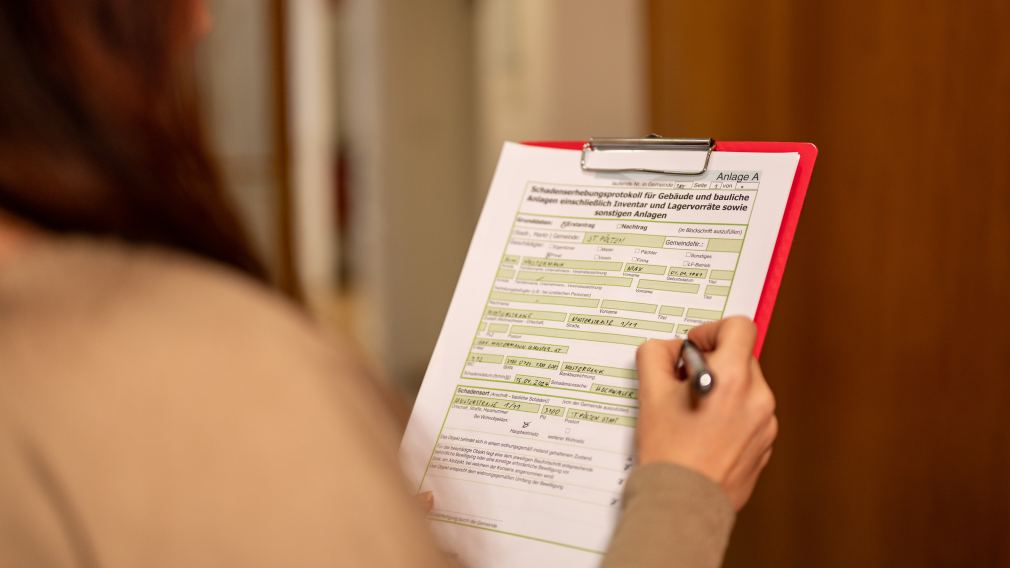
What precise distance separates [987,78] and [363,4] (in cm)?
392

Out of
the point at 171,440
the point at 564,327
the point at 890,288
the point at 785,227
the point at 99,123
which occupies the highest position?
the point at 890,288

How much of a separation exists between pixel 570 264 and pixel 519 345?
8cm

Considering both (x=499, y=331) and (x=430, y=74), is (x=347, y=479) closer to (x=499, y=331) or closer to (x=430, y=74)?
(x=499, y=331)

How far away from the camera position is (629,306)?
0.76 metres

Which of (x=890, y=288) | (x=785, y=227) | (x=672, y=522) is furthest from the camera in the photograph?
(x=890, y=288)

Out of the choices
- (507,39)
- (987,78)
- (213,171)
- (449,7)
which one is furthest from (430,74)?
(213,171)

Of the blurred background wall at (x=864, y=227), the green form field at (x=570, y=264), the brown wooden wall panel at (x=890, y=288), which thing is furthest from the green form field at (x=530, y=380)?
the brown wooden wall panel at (x=890, y=288)

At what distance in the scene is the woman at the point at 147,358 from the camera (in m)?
0.40

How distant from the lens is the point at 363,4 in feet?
14.7

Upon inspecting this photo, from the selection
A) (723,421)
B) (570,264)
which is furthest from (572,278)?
(723,421)

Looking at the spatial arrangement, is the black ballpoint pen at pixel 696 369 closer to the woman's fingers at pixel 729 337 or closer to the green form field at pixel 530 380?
the woman's fingers at pixel 729 337

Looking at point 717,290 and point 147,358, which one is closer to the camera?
point 147,358

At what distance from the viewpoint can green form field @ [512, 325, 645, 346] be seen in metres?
0.74

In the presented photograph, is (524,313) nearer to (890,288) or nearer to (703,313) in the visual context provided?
(703,313)
